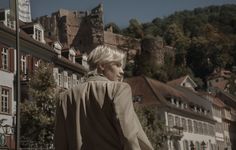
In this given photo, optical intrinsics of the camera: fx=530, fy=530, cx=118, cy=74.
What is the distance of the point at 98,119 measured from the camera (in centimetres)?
360

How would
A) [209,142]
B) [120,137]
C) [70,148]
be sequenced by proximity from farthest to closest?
[209,142] < [70,148] < [120,137]

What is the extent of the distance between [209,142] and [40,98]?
1702 inches

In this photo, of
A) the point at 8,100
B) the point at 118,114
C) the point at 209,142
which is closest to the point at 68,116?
the point at 118,114

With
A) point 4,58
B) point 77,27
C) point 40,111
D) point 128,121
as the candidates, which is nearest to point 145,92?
point 4,58

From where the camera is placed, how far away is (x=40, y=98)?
2655 cm

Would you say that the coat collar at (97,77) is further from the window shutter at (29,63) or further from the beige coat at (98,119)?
the window shutter at (29,63)

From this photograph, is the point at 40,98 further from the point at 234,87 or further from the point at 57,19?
the point at 57,19

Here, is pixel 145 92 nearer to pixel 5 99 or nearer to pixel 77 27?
pixel 5 99

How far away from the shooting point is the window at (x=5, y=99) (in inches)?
1133

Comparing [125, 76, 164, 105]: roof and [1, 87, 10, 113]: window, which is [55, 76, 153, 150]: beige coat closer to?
[1, 87, 10, 113]: window

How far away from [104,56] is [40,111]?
22.9m

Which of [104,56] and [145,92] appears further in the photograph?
[145,92]

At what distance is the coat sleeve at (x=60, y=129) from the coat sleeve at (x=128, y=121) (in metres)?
0.50

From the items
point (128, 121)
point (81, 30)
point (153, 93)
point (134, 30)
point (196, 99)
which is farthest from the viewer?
point (134, 30)
